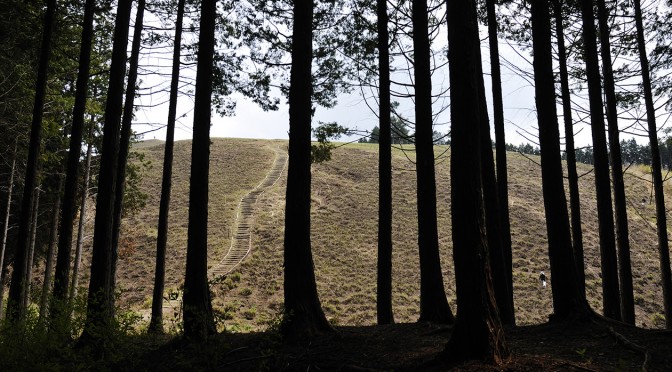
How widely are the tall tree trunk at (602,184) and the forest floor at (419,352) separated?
3.43 metres

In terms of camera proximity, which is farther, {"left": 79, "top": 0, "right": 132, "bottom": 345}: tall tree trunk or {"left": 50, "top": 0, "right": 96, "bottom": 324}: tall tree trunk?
{"left": 50, "top": 0, "right": 96, "bottom": 324}: tall tree trunk

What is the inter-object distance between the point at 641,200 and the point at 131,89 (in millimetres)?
43756

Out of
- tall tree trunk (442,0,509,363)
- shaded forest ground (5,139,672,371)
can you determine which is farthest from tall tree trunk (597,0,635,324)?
tall tree trunk (442,0,509,363)

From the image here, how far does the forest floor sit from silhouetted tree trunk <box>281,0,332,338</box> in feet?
1.17

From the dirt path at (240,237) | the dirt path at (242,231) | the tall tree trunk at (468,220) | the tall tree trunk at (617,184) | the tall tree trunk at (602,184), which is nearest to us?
the tall tree trunk at (468,220)

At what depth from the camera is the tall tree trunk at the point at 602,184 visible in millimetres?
9586

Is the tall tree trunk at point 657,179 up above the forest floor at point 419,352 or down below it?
above

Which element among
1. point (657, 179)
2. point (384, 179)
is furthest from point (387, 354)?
point (657, 179)

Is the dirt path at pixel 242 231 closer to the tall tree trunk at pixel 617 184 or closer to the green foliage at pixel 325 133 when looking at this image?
the green foliage at pixel 325 133

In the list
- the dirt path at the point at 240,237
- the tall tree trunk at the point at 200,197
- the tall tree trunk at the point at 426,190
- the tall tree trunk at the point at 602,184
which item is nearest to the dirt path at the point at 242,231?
the dirt path at the point at 240,237

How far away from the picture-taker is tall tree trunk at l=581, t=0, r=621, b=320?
31.4ft

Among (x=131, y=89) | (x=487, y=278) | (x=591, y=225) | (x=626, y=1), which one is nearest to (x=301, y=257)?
(x=487, y=278)

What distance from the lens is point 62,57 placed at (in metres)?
12.5

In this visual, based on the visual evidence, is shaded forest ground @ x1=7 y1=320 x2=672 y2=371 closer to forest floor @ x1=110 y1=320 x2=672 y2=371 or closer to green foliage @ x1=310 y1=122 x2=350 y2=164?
forest floor @ x1=110 y1=320 x2=672 y2=371
